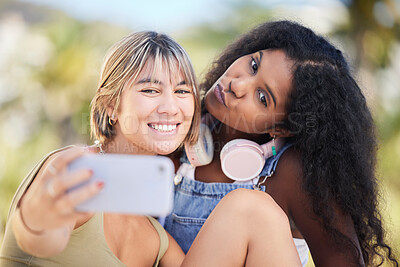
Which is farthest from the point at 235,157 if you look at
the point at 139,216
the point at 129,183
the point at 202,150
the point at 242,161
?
the point at 129,183

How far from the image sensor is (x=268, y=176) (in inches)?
93.4

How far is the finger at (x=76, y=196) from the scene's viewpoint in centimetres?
122

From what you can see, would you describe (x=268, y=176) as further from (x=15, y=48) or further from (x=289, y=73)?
(x=15, y=48)

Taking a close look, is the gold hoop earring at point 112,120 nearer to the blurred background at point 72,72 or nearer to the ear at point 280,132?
the ear at point 280,132

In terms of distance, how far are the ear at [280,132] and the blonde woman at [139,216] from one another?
46 centimetres

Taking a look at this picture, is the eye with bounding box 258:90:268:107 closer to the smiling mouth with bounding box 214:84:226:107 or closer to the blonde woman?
the smiling mouth with bounding box 214:84:226:107

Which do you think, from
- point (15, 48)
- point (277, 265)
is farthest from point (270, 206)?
point (15, 48)

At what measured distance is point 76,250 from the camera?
1.73m

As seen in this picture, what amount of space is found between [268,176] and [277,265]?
2.40ft

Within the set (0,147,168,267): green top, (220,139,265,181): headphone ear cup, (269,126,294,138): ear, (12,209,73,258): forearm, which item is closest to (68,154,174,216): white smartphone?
(12,209,73,258): forearm

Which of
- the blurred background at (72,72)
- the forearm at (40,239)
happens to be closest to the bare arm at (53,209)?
the forearm at (40,239)

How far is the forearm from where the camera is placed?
1355 millimetres

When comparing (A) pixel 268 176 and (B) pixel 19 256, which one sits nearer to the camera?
(B) pixel 19 256

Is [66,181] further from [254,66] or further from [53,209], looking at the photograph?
[254,66]
